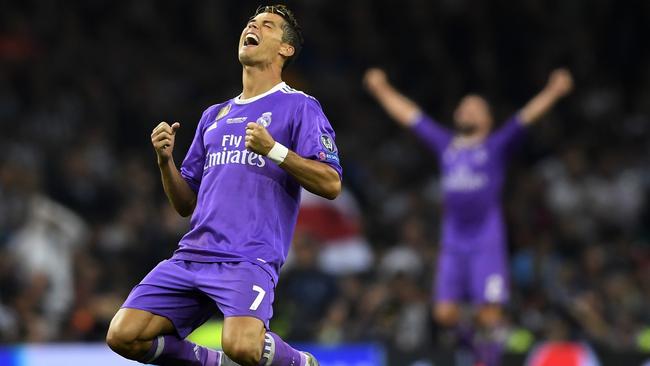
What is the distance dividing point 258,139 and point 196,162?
951 mm

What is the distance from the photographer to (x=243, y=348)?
5996 mm

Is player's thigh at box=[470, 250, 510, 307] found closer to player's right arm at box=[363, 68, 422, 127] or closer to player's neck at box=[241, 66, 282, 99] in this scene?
player's right arm at box=[363, 68, 422, 127]

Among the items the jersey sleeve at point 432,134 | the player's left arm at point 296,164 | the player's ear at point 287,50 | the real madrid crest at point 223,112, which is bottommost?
the player's left arm at point 296,164

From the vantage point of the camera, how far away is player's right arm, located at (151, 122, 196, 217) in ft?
20.5

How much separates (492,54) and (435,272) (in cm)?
475

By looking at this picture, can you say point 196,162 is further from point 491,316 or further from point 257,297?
point 491,316

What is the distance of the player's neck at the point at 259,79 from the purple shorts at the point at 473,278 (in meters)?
4.00

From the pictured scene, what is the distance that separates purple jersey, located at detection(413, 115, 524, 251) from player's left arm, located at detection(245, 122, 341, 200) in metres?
4.10

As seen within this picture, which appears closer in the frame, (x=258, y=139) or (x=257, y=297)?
(x=258, y=139)

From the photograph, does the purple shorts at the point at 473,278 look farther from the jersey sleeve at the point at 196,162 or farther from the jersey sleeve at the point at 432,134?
the jersey sleeve at the point at 196,162

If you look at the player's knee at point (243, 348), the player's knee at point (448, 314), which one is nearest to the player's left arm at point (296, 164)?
the player's knee at point (243, 348)

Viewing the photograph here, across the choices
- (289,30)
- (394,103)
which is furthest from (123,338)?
(394,103)

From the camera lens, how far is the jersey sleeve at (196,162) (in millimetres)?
6723

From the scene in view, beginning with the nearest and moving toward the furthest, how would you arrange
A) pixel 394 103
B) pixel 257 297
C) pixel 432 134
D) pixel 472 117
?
pixel 257 297 < pixel 472 117 < pixel 432 134 < pixel 394 103
